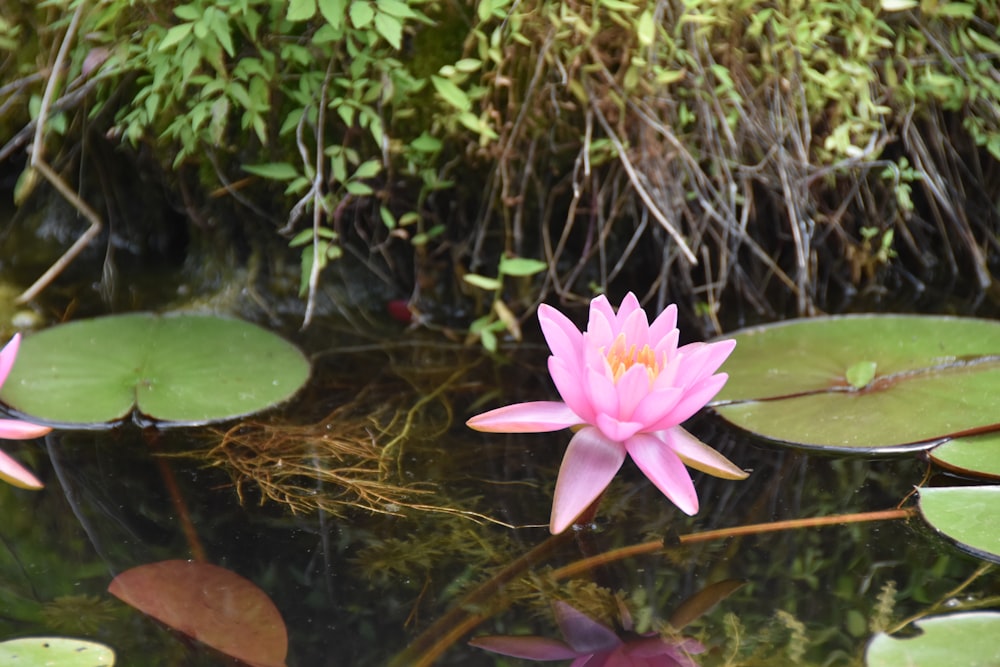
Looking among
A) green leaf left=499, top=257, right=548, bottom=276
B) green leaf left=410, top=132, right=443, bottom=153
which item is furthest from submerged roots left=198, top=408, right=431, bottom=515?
green leaf left=410, top=132, right=443, bottom=153

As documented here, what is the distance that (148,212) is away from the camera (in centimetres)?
203

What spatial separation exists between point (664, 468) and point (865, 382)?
20.8 inches

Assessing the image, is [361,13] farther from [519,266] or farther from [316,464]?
[316,464]

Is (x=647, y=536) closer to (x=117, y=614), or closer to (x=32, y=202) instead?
(x=117, y=614)

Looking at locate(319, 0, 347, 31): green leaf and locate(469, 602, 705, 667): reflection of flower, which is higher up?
locate(319, 0, 347, 31): green leaf


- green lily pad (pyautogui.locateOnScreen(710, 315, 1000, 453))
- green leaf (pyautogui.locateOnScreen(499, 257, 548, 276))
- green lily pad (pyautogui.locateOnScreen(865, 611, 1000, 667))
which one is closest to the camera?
green lily pad (pyautogui.locateOnScreen(865, 611, 1000, 667))

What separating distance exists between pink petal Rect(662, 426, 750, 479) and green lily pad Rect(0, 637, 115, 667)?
25.9 inches

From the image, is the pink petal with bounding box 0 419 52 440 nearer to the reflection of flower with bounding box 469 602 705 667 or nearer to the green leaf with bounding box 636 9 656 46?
the reflection of flower with bounding box 469 602 705 667

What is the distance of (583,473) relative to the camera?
103 cm

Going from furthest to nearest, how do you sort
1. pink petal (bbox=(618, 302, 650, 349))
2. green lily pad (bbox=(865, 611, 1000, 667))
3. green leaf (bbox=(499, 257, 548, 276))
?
green leaf (bbox=(499, 257, 548, 276)), pink petal (bbox=(618, 302, 650, 349)), green lily pad (bbox=(865, 611, 1000, 667))

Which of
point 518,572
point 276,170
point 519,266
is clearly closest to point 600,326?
point 518,572

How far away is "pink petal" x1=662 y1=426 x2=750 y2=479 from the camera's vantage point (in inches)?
41.5

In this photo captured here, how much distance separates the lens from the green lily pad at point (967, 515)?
3.48ft

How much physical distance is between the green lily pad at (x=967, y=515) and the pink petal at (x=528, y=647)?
51 cm
